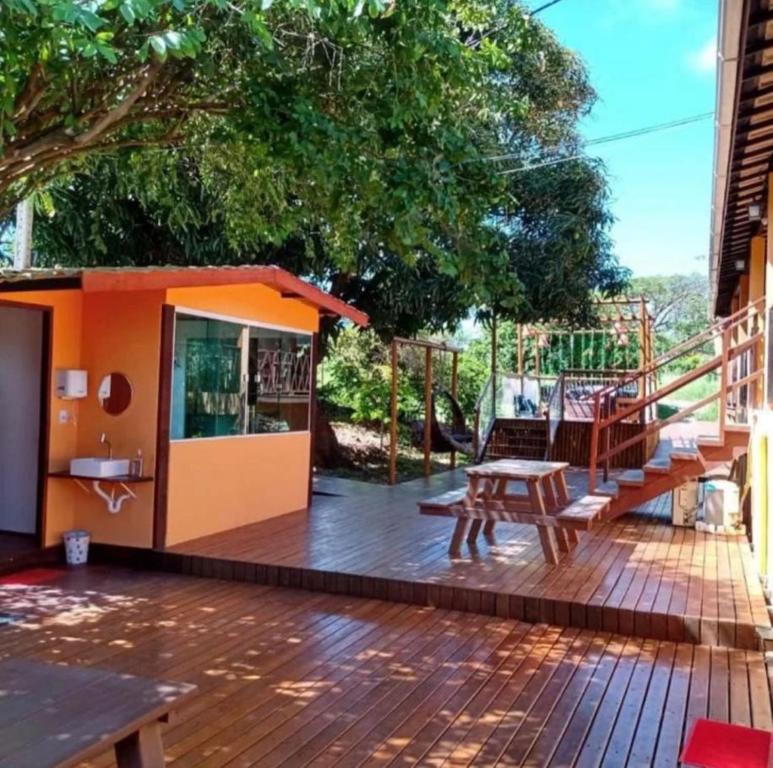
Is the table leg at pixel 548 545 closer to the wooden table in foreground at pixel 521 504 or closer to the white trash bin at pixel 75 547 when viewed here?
the wooden table in foreground at pixel 521 504

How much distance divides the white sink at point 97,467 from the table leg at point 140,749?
3.88m

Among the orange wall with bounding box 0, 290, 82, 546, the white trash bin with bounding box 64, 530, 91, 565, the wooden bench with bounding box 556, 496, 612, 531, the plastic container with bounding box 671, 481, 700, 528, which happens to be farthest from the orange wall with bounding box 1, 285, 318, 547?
the plastic container with bounding box 671, 481, 700, 528

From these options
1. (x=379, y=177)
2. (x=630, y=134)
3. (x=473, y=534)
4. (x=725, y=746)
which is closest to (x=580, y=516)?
(x=473, y=534)

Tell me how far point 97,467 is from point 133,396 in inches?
24.6

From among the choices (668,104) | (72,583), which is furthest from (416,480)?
(668,104)

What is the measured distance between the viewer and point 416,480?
36.0 feet

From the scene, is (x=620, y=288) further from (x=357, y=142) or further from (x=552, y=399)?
(x=357, y=142)

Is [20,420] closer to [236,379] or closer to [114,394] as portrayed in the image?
[114,394]

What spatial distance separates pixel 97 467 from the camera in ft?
19.5

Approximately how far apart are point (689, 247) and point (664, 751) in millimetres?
41830

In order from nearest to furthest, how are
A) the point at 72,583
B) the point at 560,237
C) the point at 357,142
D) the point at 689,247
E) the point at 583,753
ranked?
the point at 583,753
the point at 357,142
the point at 72,583
the point at 560,237
the point at 689,247

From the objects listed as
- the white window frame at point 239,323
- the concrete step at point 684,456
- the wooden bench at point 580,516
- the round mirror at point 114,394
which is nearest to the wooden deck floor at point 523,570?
the wooden bench at point 580,516

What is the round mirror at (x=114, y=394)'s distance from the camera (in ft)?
20.4

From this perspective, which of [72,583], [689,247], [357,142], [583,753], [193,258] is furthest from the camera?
[689,247]
